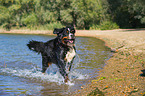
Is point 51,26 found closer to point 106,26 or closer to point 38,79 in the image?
point 106,26

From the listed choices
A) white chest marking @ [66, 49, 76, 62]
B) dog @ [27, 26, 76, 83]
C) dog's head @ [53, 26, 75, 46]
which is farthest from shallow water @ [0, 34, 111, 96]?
dog's head @ [53, 26, 75, 46]

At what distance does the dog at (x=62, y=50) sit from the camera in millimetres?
6613

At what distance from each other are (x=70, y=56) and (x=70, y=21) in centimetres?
3337

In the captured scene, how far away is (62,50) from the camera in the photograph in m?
6.76

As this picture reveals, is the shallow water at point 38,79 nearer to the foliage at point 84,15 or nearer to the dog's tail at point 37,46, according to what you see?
the dog's tail at point 37,46

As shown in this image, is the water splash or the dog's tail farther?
the dog's tail

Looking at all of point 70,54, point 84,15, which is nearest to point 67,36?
point 70,54

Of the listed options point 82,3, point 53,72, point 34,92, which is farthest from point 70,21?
point 34,92

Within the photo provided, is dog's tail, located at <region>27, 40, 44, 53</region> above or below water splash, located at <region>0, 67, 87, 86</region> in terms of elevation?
above

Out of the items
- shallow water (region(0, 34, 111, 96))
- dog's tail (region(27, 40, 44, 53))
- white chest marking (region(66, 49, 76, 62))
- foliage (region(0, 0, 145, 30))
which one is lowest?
shallow water (region(0, 34, 111, 96))

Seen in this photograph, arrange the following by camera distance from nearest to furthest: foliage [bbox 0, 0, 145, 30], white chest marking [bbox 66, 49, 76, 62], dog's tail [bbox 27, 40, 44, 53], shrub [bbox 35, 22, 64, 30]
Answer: white chest marking [bbox 66, 49, 76, 62], dog's tail [bbox 27, 40, 44, 53], foliage [bbox 0, 0, 145, 30], shrub [bbox 35, 22, 64, 30]

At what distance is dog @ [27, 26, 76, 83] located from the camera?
21.7 ft

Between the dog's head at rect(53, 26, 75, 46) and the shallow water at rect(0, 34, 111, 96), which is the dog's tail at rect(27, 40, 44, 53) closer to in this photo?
the shallow water at rect(0, 34, 111, 96)

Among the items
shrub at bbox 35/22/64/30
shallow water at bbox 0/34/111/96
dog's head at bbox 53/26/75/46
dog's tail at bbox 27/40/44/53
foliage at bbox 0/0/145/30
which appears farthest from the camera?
shrub at bbox 35/22/64/30
